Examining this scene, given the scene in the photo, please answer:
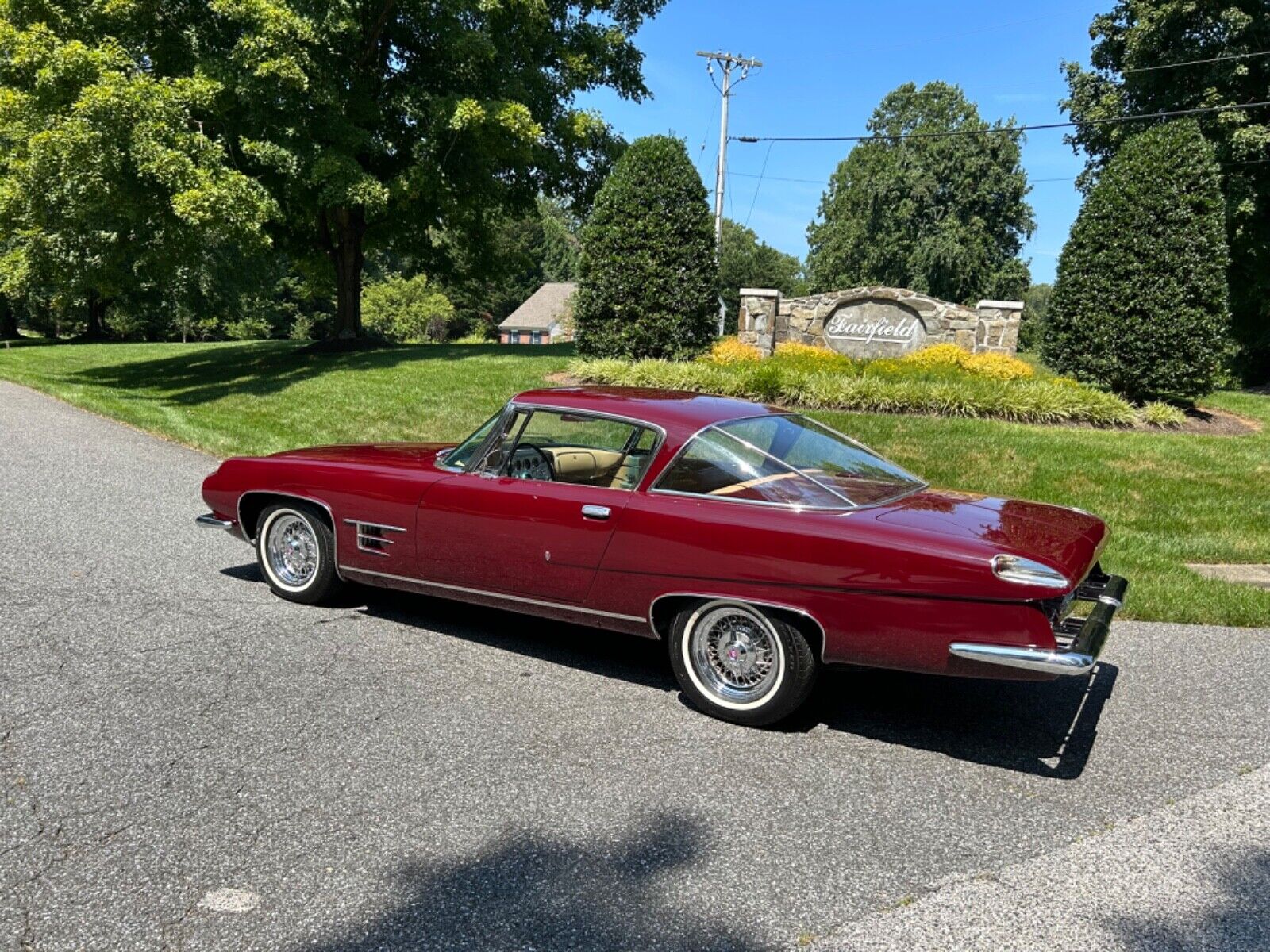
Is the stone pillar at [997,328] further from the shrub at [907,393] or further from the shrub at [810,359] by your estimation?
the shrub at [907,393]

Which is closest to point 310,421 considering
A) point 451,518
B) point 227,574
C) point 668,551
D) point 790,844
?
point 227,574

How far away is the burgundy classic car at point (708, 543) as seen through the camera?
3428mm

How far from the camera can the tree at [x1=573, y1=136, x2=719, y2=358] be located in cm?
1373

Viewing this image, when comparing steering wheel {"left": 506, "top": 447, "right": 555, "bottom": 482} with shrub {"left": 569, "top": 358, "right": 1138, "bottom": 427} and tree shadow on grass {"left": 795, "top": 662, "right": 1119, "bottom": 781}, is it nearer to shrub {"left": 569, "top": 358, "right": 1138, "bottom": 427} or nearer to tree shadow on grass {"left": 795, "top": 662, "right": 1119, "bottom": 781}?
tree shadow on grass {"left": 795, "top": 662, "right": 1119, "bottom": 781}

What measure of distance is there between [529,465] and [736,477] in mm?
1204

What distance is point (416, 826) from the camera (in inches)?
116

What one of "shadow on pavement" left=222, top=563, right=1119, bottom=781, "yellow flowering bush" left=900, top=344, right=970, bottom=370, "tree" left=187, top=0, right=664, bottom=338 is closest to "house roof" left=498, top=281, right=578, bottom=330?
"tree" left=187, top=0, right=664, bottom=338

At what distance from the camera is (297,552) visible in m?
5.26

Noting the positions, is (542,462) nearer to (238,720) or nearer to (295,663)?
(295,663)

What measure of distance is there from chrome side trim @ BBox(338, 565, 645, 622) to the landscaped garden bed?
24.3ft

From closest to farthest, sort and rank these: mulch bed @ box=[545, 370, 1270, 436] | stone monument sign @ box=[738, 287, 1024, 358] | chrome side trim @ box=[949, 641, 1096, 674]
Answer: chrome side trim @ box=[949, 641, 1096, 674] < mulch bed @ box=[545, 370, 1270, 436] < stone monument sign @ box=[738, 287, 1024, 358]

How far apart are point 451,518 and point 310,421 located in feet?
29.0

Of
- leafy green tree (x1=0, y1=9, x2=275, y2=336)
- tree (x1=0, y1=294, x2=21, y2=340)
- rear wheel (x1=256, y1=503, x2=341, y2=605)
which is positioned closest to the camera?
rear wheel (x1=256, y1=503, x2=341, y2=605)

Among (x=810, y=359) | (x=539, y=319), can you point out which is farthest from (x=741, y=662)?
(x=539, y=319)
